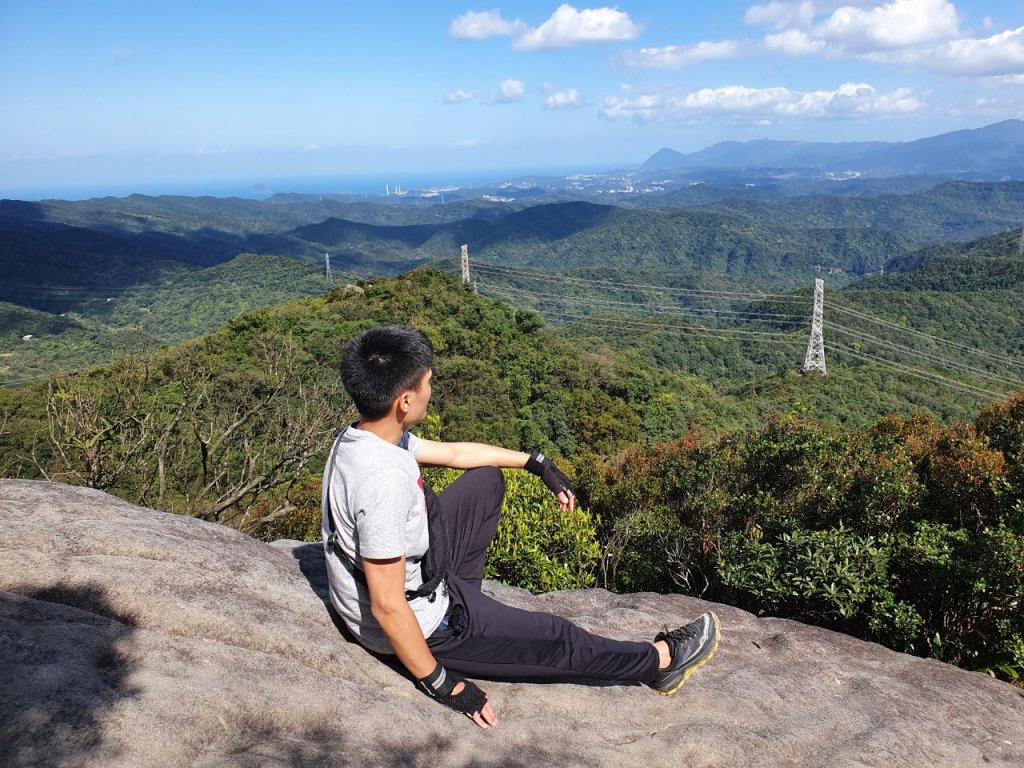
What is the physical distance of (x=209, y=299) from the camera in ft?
322

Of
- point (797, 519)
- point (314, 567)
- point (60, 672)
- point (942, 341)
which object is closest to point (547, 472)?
point (314, 567)

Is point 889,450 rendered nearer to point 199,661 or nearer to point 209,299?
point 199,661

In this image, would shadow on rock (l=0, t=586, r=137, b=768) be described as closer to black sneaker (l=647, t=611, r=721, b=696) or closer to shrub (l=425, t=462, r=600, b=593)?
black sneaker (l=647, t=611, r=721, b=696)

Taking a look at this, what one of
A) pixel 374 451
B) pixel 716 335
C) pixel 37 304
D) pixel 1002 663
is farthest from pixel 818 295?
pixel 37 304

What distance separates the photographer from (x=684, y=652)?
3.79 metres

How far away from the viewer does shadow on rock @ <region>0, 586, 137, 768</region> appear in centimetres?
219

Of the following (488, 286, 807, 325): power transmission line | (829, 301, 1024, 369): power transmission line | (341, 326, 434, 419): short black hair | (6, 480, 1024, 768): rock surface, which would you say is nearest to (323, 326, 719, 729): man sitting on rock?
(341, 326, 434, 419): short black hair

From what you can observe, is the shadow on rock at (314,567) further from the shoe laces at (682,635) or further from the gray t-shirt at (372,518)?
the shoe laces at (682,635)

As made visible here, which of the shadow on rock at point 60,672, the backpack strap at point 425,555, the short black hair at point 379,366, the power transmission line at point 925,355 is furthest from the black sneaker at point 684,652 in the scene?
the power transmission line at point 925,355

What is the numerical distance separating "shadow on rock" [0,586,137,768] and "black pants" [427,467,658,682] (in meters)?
1.46

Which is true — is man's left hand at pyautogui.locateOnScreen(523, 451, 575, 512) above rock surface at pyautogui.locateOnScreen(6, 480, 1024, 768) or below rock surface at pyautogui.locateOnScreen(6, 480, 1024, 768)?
above

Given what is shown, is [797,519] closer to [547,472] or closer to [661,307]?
[547,472]

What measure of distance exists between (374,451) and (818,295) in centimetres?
4419

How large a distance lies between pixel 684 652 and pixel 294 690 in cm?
220
